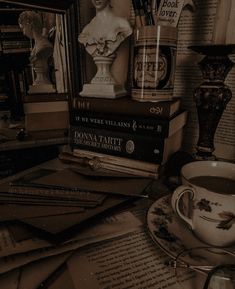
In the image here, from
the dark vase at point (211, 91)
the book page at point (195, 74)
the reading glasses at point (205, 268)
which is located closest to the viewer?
the reading glasses at point (205, 268)

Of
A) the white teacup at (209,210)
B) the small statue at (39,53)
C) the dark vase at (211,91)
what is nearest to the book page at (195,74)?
the dark vase at (211,91)

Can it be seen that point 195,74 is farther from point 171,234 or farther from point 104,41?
point 171,234

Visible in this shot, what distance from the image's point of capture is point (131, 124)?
1.82 ft

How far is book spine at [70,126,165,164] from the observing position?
0.54 meters

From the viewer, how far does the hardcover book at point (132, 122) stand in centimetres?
52

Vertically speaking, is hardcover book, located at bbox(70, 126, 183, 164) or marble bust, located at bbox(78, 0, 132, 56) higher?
marble bust, located at bbox(78, 0, 132, 56)

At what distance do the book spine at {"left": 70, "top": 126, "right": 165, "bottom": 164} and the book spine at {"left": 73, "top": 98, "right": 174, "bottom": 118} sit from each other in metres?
0.05

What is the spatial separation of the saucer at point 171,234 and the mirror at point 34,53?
49 cm

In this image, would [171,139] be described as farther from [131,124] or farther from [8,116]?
[8,116]

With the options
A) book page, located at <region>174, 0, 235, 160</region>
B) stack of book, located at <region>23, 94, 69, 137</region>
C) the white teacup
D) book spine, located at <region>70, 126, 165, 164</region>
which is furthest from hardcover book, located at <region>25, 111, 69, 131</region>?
the white teacup

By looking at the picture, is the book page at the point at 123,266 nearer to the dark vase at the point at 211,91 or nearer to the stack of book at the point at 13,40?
the dark vase at the point at 211,91

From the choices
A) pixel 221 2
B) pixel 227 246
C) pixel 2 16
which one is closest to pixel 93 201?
pixel 227 246

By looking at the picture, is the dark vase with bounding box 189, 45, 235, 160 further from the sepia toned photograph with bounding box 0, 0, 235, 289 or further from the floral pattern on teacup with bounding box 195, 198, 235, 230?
the floral pattern on teacup with bounding box 195, 198, 235, 230

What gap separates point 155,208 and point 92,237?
0.12 m
